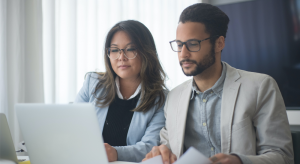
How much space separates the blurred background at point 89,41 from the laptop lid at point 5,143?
0.94 m

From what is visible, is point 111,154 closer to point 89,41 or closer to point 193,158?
point 193,158

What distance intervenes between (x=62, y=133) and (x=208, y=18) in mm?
878

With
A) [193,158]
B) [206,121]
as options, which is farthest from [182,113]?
[193,158]

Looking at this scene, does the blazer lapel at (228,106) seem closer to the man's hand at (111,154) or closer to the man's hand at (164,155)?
the man's hand at (164,155)

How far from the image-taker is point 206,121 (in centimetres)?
127

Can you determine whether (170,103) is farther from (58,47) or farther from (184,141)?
(58,47)

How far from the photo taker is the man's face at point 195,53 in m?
1.24

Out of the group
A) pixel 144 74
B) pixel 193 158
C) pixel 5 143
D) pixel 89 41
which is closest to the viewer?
pixel 193 158

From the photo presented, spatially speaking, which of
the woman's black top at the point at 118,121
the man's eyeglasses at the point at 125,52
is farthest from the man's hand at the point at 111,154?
the man's eyeglasses at the point at 125,52

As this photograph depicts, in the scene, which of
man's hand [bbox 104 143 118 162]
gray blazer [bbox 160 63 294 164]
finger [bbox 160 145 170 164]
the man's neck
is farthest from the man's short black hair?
man's hand [bbox 104 143 118 162]

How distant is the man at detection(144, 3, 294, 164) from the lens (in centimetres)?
109

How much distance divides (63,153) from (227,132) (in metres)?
0.72

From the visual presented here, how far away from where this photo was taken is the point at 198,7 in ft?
4.26

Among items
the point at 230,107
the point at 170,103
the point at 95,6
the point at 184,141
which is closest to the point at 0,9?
the point at 95,6
